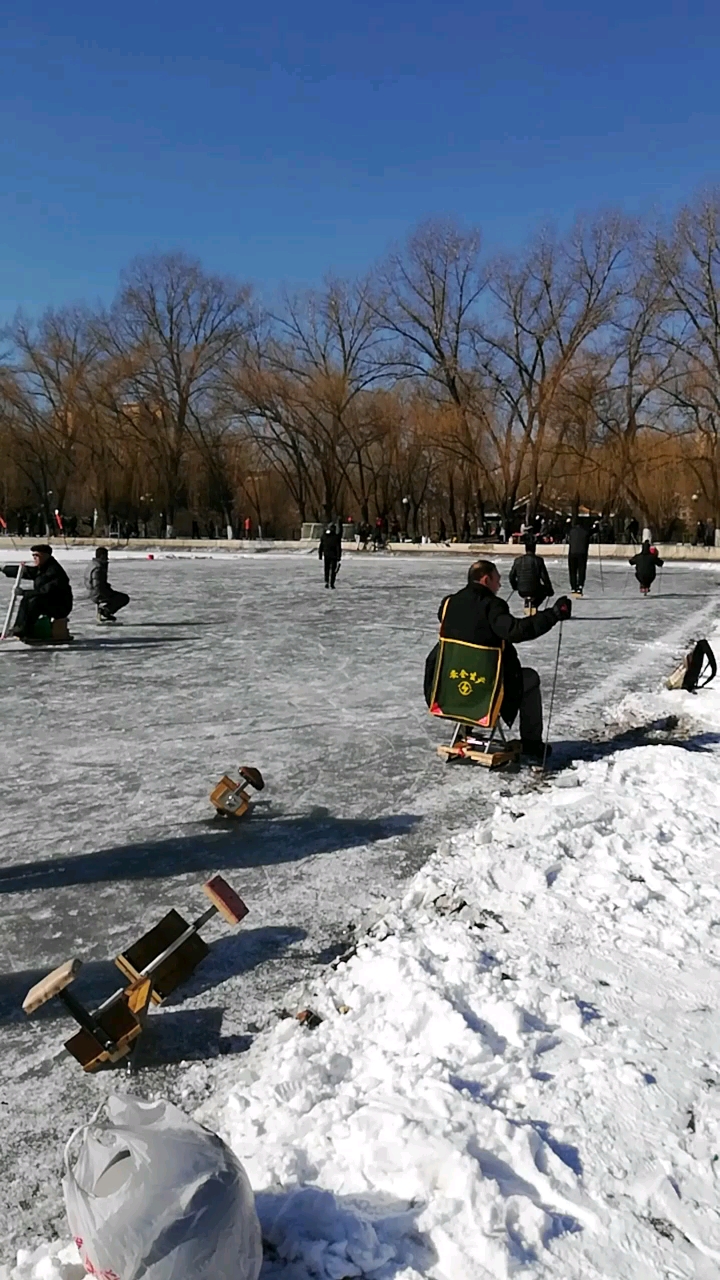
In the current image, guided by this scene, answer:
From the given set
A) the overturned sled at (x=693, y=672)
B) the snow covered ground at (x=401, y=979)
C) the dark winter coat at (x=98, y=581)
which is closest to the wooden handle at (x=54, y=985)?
the snow covered ground at (x=401, y=979)

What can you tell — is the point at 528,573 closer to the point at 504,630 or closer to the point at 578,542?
the point at 578,542

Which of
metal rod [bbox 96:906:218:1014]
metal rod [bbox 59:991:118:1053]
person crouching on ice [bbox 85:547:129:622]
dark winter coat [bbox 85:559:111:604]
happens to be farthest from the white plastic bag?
dark winter coat [bbox 85:559:111:604]

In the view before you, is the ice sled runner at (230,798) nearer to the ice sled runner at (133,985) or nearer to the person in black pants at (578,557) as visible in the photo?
the ice sled runner at (133,985)

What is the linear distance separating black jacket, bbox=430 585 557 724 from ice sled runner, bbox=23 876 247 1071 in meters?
3.28

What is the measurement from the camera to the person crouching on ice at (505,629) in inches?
249

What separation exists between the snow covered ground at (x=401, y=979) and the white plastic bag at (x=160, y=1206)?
11.8 inches

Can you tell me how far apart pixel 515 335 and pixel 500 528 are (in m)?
10.4

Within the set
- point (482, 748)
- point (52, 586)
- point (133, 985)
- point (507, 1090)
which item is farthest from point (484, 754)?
point (52, 586)

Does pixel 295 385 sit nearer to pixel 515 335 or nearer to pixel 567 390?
pixel 515 335

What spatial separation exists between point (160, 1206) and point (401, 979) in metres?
1.54

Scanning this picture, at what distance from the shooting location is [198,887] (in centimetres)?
457

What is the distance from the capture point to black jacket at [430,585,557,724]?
6305mm

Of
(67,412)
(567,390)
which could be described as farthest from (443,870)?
(67,412)

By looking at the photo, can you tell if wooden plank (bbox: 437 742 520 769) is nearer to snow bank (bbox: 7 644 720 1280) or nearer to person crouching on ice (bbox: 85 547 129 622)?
snow bank (bbox: 7 644 720 1280)
